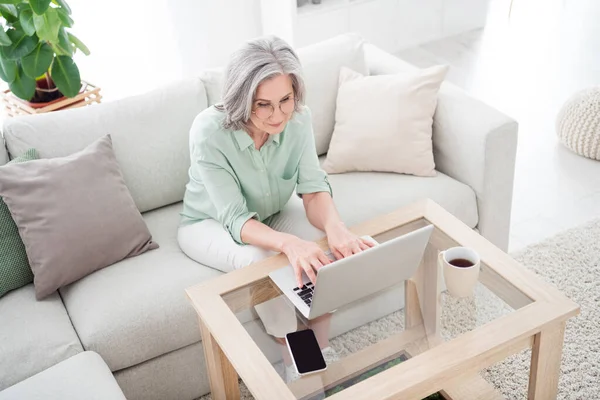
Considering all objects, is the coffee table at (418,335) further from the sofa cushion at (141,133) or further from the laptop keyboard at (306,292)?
the sofa cushion at (141,133)

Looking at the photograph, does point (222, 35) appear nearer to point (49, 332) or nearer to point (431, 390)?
point (49, 332)

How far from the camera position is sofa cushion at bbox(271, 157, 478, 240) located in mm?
2617

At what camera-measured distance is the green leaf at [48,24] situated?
9.63 ft

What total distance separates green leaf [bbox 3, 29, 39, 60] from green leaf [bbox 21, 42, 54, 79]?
0.9 inches

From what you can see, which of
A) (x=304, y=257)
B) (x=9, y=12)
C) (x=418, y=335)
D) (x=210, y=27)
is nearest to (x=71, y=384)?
(x=304, y=257)

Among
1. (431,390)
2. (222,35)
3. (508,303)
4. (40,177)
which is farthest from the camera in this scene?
(222,35)

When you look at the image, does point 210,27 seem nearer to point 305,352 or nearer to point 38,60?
point 38,60

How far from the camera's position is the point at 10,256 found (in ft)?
7.82

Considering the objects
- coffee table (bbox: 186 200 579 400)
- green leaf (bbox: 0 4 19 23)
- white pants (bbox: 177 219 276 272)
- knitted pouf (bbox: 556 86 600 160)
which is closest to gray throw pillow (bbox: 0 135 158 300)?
white pants (bbox: 177 219 276 272)

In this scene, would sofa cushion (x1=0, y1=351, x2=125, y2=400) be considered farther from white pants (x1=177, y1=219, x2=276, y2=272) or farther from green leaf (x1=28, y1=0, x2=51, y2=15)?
green leaf (x1=28, y1=0, x2=51, y2=15)

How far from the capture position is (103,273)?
97.0 inches

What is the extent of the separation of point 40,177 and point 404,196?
46.5 inches

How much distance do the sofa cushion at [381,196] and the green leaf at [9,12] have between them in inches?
51.4

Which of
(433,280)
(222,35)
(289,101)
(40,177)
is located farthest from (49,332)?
(222,35)
